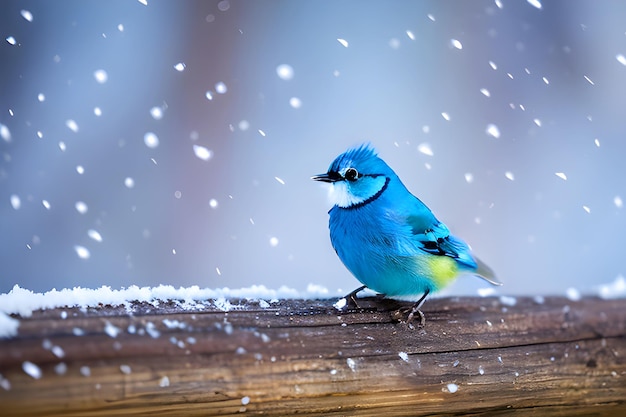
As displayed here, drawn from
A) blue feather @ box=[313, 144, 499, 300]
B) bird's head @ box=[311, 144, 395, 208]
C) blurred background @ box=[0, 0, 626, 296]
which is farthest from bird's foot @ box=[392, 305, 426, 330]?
blurred background @ box=[0, 0, 626, 296]

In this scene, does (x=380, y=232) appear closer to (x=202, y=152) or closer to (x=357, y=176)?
(x=357, y=176)

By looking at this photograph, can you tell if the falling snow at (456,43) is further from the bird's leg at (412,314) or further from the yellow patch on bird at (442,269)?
the bird's leg at (412,314)

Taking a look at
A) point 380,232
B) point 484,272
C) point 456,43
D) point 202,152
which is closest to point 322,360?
point 380,232

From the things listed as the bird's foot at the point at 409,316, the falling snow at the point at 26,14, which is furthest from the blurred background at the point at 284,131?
the bird's foot at the point at 409,316

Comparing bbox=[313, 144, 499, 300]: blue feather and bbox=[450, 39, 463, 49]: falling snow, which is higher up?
bbox=[450, 39, 463, 49]: falling snow

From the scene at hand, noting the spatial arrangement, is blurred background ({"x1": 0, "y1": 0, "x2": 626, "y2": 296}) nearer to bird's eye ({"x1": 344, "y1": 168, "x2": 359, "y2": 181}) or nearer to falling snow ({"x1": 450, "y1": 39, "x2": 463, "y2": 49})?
falling snow ({"x1": 450, "y1": 39, "x2": 463, "y2": 49})

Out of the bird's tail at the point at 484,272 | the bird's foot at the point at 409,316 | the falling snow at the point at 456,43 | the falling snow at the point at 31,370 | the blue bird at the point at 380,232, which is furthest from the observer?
the falling snow at the point at 456,43
